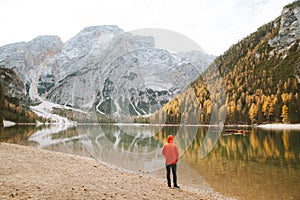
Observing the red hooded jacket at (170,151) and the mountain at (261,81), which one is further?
the mountain at (261,81)

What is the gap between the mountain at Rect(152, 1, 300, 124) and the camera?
95.4 meters

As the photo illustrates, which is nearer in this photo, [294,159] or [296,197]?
[296,197]

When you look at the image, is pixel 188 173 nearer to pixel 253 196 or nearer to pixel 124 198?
pixel 253 196

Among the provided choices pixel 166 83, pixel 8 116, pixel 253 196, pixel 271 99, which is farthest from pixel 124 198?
pixel 8 116

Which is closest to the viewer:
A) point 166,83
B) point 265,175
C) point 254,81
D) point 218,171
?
point 265,175

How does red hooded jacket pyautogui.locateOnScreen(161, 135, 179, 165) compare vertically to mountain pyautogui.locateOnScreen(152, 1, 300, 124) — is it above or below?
below

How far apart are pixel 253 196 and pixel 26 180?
9819 mm

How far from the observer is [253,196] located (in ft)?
39.9

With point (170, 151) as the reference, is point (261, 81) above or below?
above

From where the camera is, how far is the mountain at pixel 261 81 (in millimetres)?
95438

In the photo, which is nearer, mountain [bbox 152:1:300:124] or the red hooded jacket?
the red hooded jacket

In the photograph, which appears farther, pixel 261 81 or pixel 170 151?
pixel 261 81

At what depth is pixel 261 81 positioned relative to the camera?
452 ft

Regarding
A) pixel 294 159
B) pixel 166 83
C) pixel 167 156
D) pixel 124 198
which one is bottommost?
pixel 294 159
